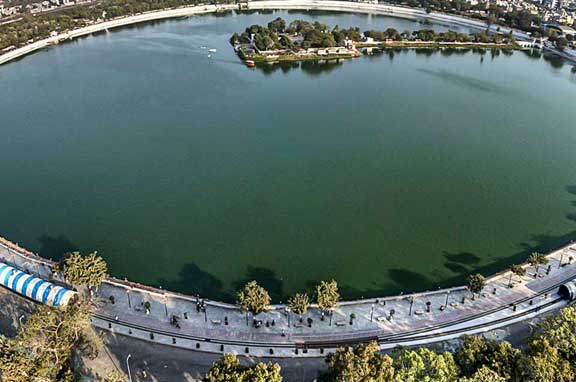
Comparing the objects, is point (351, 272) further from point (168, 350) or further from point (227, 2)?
point (227, 2)

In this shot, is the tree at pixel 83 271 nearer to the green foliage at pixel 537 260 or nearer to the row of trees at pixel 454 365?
the row of trees at pixel 454 365

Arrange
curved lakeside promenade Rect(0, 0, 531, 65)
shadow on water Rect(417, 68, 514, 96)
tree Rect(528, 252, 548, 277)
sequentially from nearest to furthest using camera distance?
tree Rect(528, 252, 548, 277), shadow on water Rect(417, 68, 514, 96), curved lakeside promenade Rect(0, 0, 531, 65)

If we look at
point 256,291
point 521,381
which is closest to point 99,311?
point 256,291

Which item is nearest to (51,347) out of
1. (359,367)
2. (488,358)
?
(359,367)

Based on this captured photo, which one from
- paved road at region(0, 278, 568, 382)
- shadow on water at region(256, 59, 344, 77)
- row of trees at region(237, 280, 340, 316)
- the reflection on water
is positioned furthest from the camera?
shadow on water at region(256, 59, 344, 77)

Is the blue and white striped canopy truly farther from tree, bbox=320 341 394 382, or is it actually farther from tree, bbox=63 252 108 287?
tree, bbox=320 341 394 382

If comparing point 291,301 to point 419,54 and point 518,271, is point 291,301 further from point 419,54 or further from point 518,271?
point 419,54

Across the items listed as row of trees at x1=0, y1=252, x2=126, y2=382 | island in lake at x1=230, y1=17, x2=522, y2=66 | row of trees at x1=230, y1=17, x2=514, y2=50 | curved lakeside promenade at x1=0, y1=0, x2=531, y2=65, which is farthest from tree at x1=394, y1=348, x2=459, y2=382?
curved lakeside promenade at x1=0, y1=0, x2=531, y2=65
